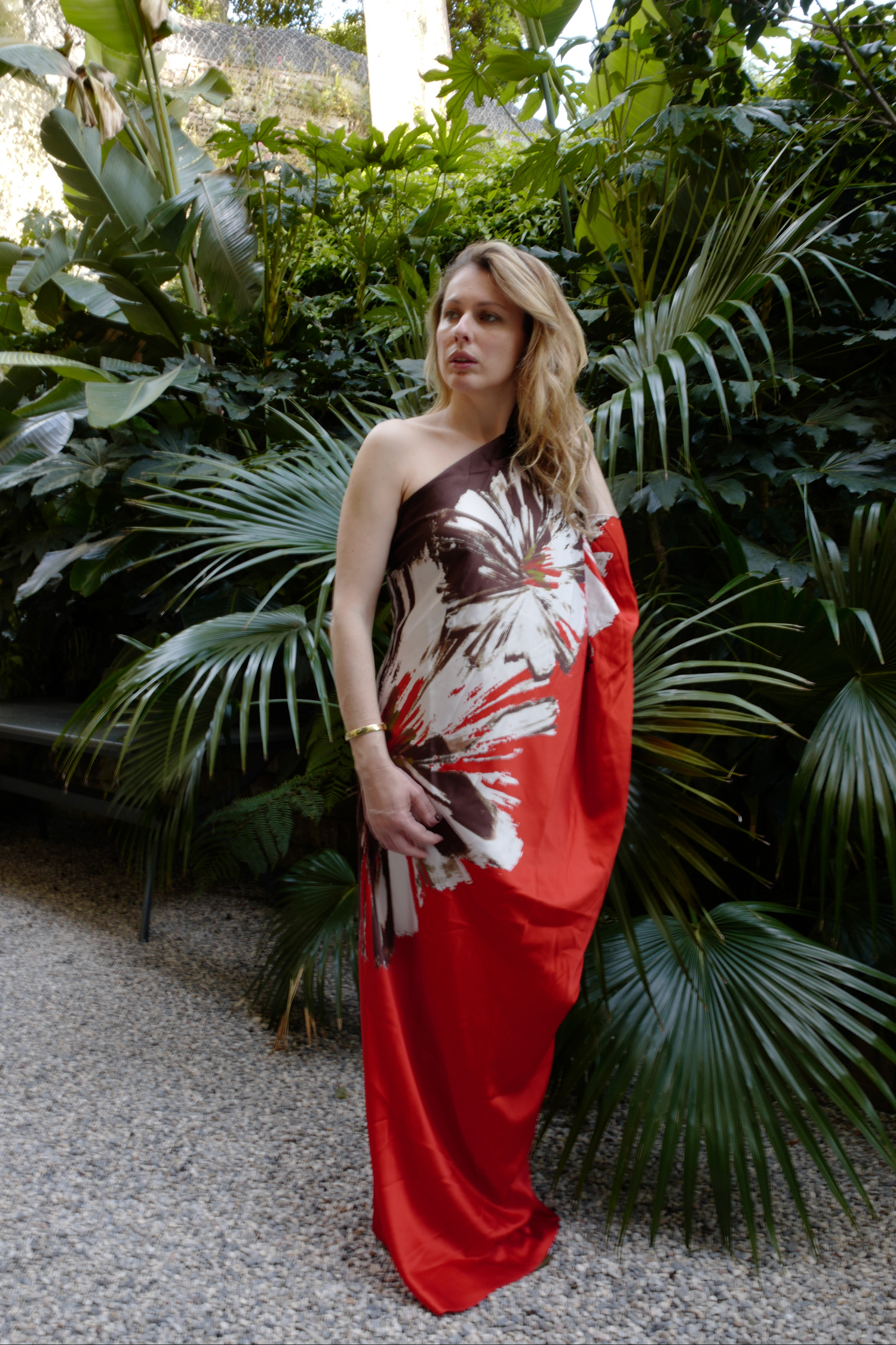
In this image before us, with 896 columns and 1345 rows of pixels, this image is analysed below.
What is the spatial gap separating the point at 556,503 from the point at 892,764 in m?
0.76

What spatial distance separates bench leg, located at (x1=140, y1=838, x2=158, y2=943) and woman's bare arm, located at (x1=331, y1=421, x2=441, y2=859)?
1.86 m

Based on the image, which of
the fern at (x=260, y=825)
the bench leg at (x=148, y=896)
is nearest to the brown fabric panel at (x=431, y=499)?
the fern at (x=260, y=825)

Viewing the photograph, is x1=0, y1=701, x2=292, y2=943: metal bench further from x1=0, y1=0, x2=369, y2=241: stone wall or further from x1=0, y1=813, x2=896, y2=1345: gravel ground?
x1=0, y1=0, x2=369, y2=241: stone wall

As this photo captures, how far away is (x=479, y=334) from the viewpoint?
154 centimetres

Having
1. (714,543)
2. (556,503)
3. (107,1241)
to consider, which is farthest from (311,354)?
(107,1241)

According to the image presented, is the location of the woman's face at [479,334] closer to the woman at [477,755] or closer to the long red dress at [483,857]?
the woman at [477,755]

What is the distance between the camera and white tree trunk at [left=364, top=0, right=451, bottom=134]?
8734 millimetres

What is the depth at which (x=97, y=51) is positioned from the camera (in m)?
4.80

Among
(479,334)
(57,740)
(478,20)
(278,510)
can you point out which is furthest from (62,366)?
(478,20)

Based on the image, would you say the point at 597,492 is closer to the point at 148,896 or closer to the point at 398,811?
the point at 398,811

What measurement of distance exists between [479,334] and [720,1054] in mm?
1300

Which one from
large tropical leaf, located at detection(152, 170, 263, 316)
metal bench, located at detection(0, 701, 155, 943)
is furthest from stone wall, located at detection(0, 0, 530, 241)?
metal bench, located at detection(0, 701, 155, 943)

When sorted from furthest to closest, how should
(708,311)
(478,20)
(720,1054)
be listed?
(478,20)
(708,311)
(720,1054)

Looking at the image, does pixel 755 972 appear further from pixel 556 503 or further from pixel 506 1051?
pixel 556 503
